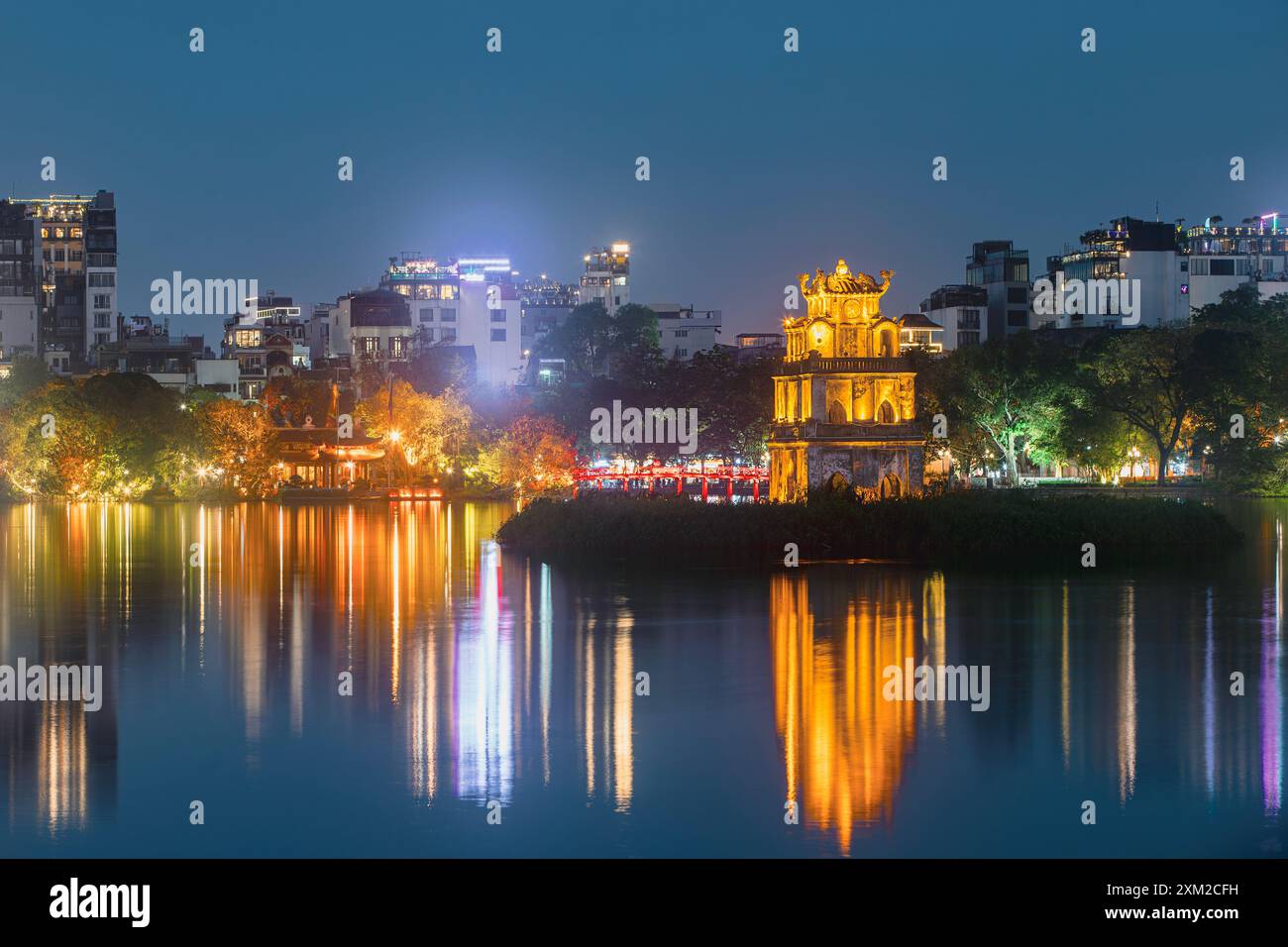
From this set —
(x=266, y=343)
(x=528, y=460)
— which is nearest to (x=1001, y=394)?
(x=528, y=460)

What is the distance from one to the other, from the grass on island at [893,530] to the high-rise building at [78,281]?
124m

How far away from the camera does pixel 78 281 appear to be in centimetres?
16738

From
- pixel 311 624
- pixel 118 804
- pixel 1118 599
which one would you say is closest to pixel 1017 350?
pixel 1118 599

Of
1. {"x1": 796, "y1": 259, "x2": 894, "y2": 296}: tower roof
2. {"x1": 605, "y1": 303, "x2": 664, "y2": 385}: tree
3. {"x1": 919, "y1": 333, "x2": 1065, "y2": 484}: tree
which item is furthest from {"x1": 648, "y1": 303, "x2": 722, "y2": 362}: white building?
{"x1": 796, "y1": 259, "x2": 894, "y2": 296}: tower roof

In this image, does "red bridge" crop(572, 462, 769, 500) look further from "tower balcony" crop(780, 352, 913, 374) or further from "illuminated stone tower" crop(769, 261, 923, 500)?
"tower balcony" crop(780, 352, 913, 374)

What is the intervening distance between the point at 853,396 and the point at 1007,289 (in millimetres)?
94298

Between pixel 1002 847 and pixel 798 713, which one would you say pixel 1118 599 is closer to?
pixel 798 713

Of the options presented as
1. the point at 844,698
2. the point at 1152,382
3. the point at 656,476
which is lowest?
the point at 844,698

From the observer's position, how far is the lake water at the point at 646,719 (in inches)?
724

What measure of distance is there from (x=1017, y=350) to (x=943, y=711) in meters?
80.6

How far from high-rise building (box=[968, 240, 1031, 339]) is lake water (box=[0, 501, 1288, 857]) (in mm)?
116104

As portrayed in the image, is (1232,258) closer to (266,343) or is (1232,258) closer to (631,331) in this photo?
(631,331)

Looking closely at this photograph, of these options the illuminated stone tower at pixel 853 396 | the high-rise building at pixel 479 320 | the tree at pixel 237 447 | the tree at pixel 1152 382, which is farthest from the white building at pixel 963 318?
the illuminated stone tower at pixel 853 396

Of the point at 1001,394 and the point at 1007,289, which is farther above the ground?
the point at 1007,289
